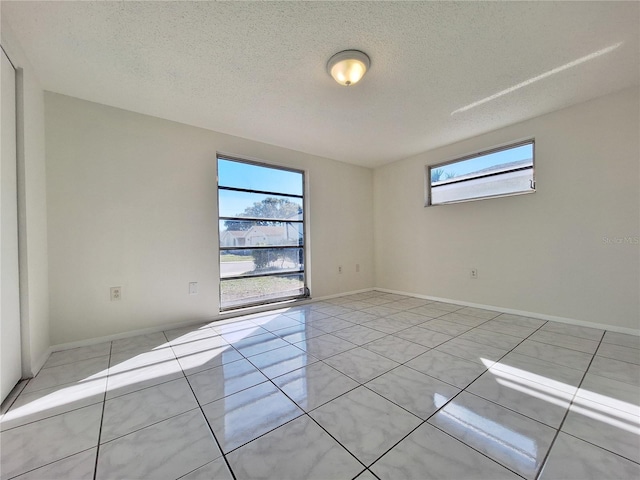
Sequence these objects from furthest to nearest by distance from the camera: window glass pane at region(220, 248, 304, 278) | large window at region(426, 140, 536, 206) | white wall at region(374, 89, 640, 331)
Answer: window glass pane at region(220, 248, 304, 278)
large window at region(426, 140, 536, 206)
white wall at region(374, 89, 640, 331)

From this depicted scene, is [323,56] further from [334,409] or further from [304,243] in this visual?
[304,243]

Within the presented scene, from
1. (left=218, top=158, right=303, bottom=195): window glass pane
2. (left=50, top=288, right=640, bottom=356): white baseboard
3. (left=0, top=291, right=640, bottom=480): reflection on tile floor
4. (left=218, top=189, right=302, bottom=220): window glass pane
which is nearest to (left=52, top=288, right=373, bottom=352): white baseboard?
(left=50, top=288, right=640, bottom=356): white baseboard

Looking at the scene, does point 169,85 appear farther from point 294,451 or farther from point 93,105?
point 294,451

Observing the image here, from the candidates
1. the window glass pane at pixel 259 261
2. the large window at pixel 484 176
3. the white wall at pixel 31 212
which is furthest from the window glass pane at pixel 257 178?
the large window at pixel 484 176

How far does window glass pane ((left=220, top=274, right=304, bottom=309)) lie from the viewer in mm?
3373

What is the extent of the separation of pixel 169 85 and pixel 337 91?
59.8 inches

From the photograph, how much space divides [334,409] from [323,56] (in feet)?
7.94

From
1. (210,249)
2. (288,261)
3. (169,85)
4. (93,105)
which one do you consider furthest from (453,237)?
(93,105)

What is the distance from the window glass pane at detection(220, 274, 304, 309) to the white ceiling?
6.68 feet

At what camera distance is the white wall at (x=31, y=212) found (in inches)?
71.8

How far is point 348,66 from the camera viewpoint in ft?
6.49

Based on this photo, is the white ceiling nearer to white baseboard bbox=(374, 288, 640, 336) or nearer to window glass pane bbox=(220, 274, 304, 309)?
window glass pane bbox=(220, 274, 304, 309)

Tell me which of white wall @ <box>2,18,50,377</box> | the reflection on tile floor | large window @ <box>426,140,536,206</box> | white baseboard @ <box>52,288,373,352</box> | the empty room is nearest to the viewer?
the reflection on tile floor

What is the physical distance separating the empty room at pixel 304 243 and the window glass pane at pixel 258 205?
0.14 feet
